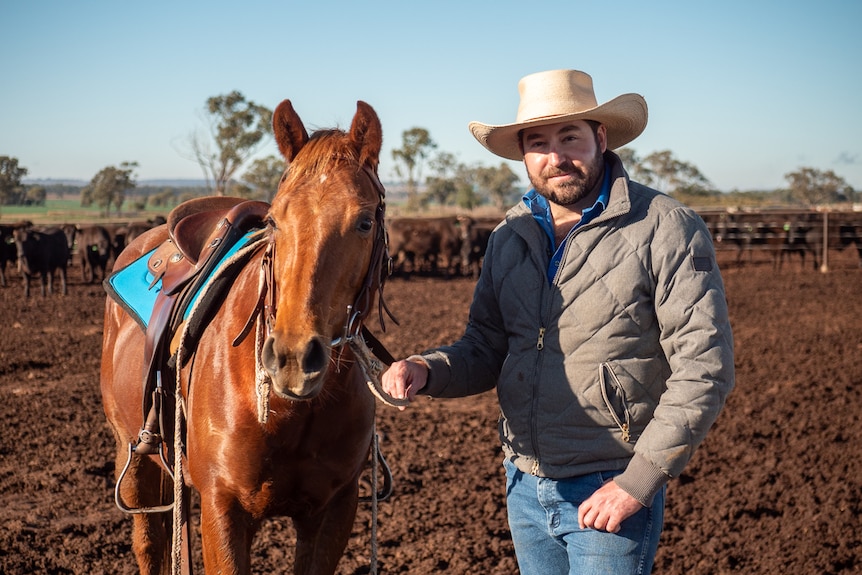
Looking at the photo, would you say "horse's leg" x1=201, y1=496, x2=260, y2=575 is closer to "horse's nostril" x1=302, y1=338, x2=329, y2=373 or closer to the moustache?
"horse's nostril" x1=302, y1=338, x2=329, y2=373

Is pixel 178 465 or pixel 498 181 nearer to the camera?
pixel 178 465

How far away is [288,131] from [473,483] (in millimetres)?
3918

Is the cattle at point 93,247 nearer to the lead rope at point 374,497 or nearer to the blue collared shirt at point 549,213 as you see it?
the lead rope at point 374,497

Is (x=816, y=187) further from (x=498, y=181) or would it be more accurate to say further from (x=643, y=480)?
(x=643, y=480)

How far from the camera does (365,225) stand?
205 centimetres

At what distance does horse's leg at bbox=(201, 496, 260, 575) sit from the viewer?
8.14 feet

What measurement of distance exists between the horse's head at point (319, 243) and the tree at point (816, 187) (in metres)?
86.8

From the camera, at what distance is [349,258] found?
199cm

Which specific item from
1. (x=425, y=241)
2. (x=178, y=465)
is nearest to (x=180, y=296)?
(x=178, y=465)

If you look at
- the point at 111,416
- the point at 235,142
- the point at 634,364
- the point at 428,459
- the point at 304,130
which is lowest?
Result: the point at 428,459

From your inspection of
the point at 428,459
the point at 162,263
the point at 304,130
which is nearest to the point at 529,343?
the point at 304,130

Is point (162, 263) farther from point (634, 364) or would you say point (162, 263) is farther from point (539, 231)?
point (634, 364)

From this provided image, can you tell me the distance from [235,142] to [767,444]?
1679 inches

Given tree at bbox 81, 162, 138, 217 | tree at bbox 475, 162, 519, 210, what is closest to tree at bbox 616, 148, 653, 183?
tree at bbox 475, 162, 519, 210
